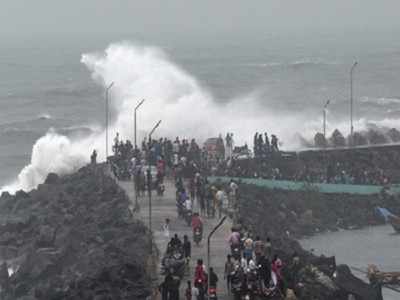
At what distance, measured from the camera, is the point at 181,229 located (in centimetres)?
2264

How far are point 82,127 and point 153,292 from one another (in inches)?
1828

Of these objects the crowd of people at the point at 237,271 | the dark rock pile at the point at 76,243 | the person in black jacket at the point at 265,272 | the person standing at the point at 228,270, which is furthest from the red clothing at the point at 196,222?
the person in black jacket at the point at 265,272

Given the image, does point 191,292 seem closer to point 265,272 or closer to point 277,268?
point 265,272

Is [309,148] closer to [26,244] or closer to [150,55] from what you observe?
[26,244]

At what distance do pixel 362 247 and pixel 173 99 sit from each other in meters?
26.9

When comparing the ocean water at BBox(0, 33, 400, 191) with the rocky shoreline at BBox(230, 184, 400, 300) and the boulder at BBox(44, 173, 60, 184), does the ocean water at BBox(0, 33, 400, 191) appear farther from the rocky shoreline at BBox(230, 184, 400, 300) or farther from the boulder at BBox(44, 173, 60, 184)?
the rocky shoreline at BBox(230, 184, 400, 300)

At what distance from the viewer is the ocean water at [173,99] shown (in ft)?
150

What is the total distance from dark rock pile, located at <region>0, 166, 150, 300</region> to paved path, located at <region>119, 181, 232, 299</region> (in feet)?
1.20

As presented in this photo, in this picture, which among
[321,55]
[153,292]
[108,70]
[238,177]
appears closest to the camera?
[153,292]

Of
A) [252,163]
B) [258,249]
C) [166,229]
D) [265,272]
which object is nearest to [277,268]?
[265,272]

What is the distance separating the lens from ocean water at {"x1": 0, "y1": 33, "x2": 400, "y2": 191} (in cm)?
4562

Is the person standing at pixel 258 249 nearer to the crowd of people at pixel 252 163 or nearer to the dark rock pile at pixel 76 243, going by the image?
the dark rock pile at pixel 76 243

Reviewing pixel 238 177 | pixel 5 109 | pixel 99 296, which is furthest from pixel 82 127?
pixel 99 296

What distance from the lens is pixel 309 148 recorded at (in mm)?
36250
